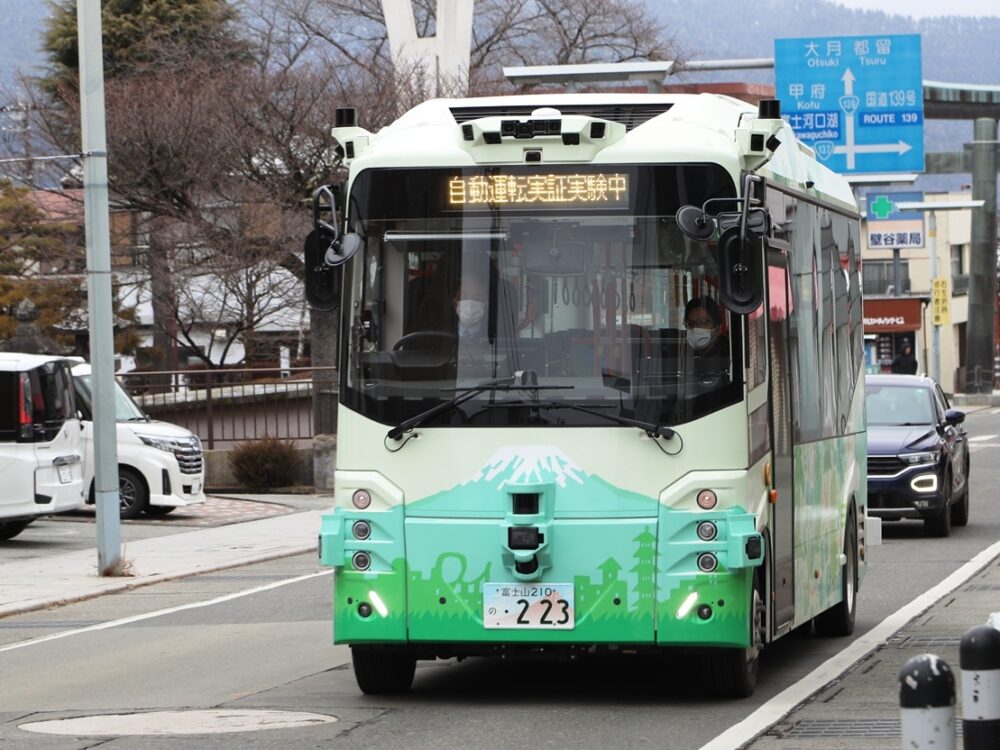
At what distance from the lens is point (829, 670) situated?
455 inches

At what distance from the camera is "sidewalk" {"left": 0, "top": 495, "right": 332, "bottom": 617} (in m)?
18.5

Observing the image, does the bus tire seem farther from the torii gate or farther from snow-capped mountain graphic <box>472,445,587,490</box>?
the torii gate

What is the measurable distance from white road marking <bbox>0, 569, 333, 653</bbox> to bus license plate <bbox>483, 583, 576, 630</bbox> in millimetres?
5531

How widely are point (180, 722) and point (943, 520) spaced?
528 inches

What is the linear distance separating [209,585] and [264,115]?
1727 cm

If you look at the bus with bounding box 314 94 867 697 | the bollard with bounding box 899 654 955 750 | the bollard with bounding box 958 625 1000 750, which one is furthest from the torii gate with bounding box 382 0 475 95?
the bollard with bounding box 899 654 955 750

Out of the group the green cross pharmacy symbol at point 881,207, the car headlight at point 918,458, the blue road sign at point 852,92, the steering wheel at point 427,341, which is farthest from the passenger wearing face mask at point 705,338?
the green cross pharmacy symbol at point 881,207

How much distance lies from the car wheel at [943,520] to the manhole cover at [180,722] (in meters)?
12.8

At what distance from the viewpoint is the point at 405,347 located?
10.3 meters

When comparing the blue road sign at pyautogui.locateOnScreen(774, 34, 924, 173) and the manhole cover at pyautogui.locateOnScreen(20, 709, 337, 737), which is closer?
the manhole cover at pyautogui.locateOnScreen(20, 709, 337, 737)

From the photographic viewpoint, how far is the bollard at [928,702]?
518 cm

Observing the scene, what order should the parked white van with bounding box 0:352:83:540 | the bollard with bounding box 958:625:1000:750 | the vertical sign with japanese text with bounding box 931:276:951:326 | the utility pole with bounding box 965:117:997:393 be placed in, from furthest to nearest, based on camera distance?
the utility pole with bounding box 965:117:997:393 < the vertical sign with japanese text with bounding box 931:276:951:326 < the parked white van with bounding box 0:352:83:540 < the bollard with bounding box 958:625:1000:750

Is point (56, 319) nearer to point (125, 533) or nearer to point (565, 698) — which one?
point (125, 533)

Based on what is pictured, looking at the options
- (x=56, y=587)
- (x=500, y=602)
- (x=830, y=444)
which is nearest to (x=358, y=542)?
(x=500, y=602)
